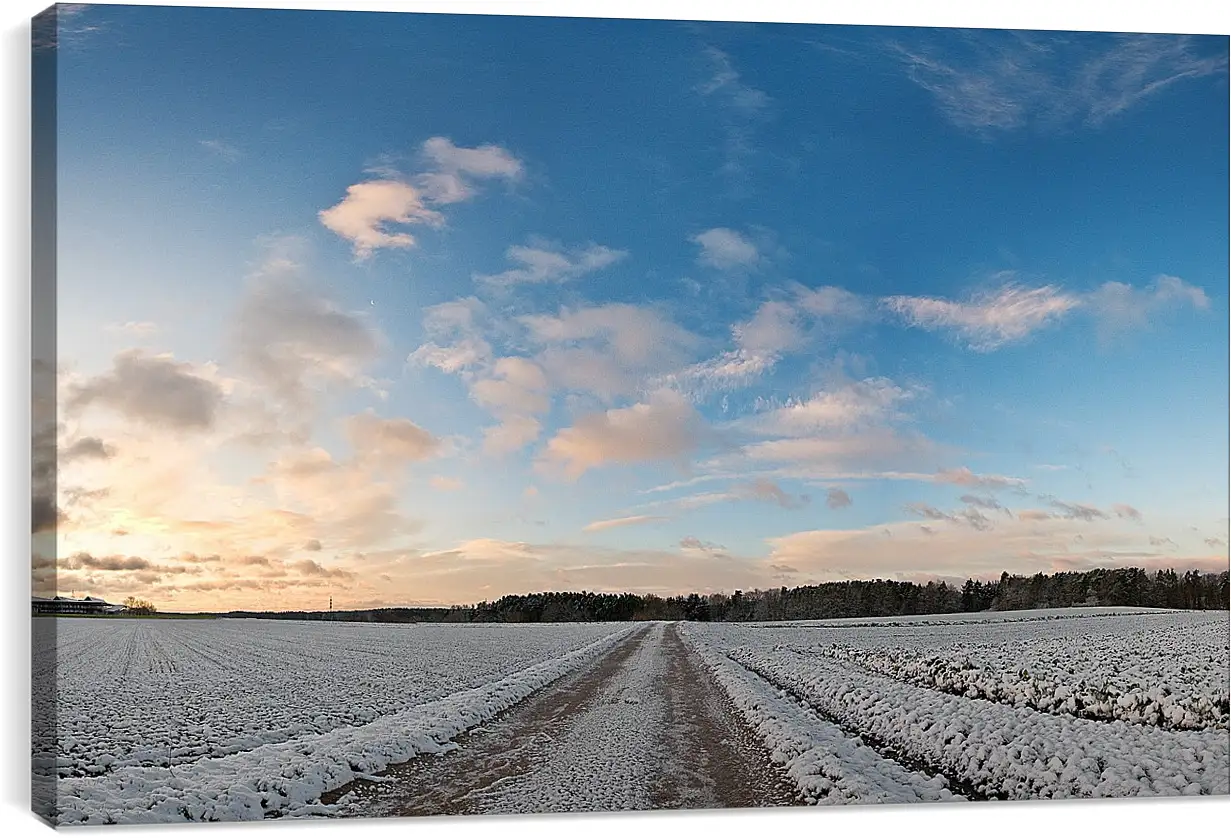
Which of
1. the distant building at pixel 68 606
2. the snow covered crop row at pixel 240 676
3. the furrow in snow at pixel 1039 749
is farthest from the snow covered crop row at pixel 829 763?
the distant building at pixel 68 606

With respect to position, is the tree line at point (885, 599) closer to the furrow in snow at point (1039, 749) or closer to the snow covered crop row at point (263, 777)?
the furrow in snow at point (1039, 749)

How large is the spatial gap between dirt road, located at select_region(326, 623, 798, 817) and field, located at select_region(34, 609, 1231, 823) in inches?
0.7

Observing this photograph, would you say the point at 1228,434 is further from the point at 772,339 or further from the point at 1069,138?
the point at 772,339

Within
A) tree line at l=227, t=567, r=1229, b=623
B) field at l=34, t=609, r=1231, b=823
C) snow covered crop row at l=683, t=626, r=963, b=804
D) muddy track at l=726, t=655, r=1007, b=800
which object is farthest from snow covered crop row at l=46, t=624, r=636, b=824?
muddy track at l=726, t=655, r=1007, b=800

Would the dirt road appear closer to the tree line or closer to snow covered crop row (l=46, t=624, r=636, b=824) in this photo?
snow covered crop row (l=46, t=624, r=636, b=824)

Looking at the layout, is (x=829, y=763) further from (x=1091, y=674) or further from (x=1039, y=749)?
(x=1091, y=674)

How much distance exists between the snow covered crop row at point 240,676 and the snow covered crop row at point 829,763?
5.18 ft

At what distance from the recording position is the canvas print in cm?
910

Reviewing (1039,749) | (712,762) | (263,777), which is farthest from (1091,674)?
(263,777)

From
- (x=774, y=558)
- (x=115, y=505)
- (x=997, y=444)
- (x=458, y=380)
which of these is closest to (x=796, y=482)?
(x=774, y=558)

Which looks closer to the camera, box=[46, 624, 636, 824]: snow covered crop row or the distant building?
box=[46, 624, 636, 824]: snow covered crop row

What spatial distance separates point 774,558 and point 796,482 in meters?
0.66

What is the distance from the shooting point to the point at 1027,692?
10.4 meters

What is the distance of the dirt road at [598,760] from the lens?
912cm
